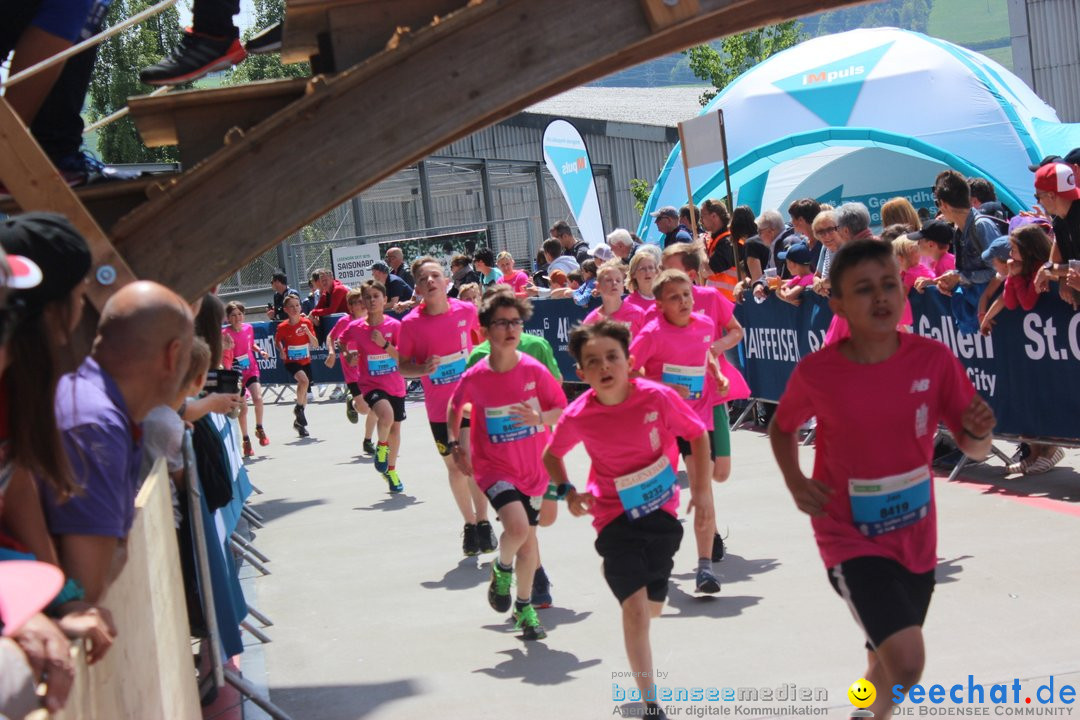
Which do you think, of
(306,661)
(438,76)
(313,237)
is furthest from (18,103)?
(313,237)

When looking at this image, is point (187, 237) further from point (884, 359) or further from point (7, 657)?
point (7, 657)

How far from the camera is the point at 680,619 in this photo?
6969 millimetres

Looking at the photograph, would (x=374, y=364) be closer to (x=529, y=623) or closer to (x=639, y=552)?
(x=529, y=623)

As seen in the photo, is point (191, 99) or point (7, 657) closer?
point (7, 657)

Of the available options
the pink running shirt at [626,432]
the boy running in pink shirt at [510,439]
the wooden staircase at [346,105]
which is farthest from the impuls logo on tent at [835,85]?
the wooden staircase at [346,105]

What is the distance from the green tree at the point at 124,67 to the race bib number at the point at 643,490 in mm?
33143

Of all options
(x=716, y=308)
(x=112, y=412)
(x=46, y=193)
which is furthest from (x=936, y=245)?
(x=112, y=412)

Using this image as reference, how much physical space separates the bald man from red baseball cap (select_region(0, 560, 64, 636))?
28.0 inches

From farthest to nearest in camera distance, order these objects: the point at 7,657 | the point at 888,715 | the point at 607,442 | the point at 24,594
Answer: the point at 607,442
the point at 888,715
the point at 24,594
the point at 7,657

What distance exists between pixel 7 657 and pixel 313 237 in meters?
46.1

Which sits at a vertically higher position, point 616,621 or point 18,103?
point 18,103

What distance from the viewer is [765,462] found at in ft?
37.2

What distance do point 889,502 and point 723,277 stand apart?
9.02 metres

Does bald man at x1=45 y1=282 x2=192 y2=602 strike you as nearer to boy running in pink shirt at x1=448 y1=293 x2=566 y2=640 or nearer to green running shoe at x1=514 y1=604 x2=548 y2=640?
boy running in pink shirt at x1=448 y1=293 x2=566 y2=640
